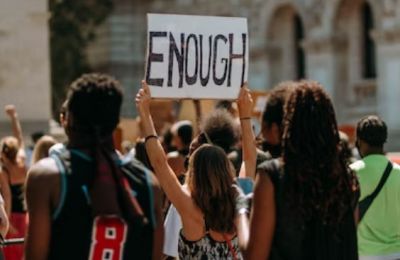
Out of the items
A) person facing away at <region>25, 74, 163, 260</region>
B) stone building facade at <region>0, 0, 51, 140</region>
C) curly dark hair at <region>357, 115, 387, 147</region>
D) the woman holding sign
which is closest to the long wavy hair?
the woman holding sign

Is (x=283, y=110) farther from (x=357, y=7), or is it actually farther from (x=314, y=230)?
(x=357, y=7)

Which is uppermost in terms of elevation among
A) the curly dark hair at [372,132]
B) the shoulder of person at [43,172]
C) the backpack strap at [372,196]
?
the curly dark hair at [372,132]

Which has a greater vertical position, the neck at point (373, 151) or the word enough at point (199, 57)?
the word enough at point (199, 57)

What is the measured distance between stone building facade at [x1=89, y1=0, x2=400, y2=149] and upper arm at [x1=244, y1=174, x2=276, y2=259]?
21103 millimetres

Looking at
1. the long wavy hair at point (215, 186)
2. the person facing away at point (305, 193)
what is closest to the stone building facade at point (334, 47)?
the long wavy hair at point (215, 186)

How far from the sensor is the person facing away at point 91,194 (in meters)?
4.96

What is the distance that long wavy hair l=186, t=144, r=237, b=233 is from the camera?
6379 millimetres

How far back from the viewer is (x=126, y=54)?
4153 cm

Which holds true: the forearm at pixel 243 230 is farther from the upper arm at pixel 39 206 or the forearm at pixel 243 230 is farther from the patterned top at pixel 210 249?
the patterned top at pixel 210 249

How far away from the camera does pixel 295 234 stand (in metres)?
5.20

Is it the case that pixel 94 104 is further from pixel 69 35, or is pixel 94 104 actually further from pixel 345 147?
pixel 69 35

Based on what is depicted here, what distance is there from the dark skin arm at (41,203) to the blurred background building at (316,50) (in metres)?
14.3

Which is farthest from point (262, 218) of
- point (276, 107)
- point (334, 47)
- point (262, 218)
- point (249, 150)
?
point (334, 47)

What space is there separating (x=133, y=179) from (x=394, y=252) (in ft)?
9.15
